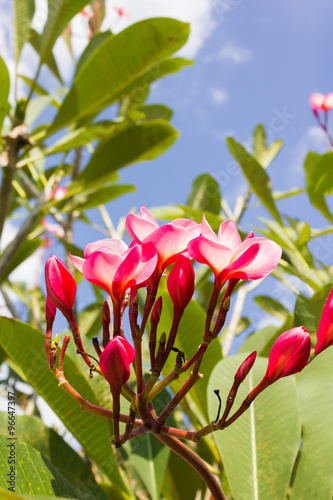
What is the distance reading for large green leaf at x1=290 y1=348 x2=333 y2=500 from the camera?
73 cm

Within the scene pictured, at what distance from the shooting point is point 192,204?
1.98 metres

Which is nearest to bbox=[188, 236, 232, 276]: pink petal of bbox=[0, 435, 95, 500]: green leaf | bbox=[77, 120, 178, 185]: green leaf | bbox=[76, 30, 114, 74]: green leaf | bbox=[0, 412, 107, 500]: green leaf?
bbox=[0, 435, 95, 500]: green leaf

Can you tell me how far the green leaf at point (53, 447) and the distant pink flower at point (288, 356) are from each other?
567mm

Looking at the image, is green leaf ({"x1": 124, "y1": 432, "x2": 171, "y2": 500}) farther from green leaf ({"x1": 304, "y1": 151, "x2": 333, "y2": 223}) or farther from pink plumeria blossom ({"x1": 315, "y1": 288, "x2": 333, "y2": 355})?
green leaf ({"x1": 304, "y1": 151, "x2": 333, "y2": 223})

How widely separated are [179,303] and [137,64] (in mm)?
1188

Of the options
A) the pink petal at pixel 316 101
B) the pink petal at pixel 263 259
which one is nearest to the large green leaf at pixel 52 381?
the pink petal at pixel 263 259

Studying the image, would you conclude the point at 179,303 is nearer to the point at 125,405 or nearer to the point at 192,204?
the point at 125,405

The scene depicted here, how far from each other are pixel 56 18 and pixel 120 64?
1.01 ft

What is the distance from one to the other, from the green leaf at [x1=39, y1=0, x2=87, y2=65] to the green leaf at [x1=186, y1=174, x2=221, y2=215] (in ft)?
2.57

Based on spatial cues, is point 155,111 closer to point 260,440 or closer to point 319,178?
point 319,178

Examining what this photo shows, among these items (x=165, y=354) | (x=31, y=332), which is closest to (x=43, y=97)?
(x=31, y=332)

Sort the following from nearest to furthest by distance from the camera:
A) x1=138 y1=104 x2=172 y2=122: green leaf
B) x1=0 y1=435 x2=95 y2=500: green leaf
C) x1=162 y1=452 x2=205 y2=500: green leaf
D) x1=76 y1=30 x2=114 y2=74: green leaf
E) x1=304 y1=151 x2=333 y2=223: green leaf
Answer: x1=0 y1=435 x2=95 y2=500: green leaf, x1=162 y1=452 x2=205 y2=500: green leaf, x1=304 y1=151 x2=333 y2=223: green leaf, x1=76 y1=30 x2=114 y2=74: green leaf, x1=138 y1=104 x2=172 y2=122: green leaf

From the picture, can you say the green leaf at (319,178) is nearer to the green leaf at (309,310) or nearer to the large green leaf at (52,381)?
the green leaf at (309,310)

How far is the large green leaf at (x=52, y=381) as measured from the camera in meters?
0.81
